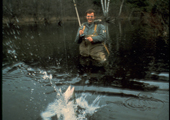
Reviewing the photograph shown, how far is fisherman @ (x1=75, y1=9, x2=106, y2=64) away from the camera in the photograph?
690cm

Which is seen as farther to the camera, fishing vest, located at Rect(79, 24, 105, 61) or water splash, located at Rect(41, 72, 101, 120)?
fishing vest, located at Rect(79, 24, 105, 61)

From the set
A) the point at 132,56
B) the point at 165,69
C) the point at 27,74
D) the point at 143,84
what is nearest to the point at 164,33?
the point at 132,56

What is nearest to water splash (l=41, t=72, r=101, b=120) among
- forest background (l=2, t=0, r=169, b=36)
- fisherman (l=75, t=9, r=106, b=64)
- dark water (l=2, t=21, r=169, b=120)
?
dark water (l=2, t=21, r=169, b=120)

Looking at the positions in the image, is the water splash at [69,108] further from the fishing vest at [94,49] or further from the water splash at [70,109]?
the fishing vest at [94,49]

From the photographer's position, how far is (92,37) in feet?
22.5

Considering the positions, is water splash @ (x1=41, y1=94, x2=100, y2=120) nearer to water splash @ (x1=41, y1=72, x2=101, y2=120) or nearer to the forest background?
water splash @ (x1=41, y1=72, x2=101, y2=120)

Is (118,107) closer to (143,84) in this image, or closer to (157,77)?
(143,84)

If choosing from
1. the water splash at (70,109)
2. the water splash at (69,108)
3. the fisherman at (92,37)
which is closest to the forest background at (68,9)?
the fisherman at (92,37)

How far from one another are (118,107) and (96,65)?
3.32 m

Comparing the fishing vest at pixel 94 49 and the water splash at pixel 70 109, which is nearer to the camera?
the water splash at pixel 70 109

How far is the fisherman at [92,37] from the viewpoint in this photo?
6.90 meters

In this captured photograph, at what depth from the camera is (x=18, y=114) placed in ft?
12.3

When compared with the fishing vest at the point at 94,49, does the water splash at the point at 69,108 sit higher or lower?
lower

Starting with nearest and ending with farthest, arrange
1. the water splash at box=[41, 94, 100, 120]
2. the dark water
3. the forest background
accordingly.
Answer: the water splash at box=[41, 94, 100, 120] < the dark water < the forest background
